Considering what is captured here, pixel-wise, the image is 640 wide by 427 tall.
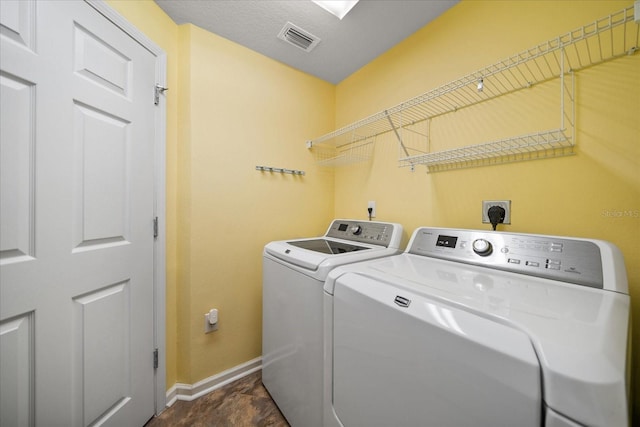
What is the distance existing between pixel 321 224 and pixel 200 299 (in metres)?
1.16

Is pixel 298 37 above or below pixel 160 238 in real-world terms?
above

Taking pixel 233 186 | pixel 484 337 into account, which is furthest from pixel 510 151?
pixel 233 186

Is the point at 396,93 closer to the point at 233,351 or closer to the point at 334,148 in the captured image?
the point at 334,148

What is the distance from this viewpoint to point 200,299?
5.13 ft

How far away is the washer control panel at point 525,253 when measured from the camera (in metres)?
0.80

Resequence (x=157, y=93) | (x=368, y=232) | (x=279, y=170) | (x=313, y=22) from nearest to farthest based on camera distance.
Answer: (x=157, y=93)
(x=313, y=22)
(x=368, y=232)
(x=279, y=170)

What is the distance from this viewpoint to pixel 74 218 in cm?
100

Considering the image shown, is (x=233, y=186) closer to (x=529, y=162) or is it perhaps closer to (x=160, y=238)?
(x=160, y=238)

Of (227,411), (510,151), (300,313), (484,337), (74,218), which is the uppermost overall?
(510,151)

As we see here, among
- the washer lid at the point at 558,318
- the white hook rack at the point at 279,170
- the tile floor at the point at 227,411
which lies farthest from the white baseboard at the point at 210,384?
the white hook rack at the point at 279,170

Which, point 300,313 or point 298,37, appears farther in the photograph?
point 298,37

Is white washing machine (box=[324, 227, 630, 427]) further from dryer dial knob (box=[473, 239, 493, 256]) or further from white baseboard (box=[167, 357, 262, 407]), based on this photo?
white baseboard (box=[167, 357, 262, 407])

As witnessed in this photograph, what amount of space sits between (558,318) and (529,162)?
2.92 ft

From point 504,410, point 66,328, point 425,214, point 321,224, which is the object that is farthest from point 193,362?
point 425,214
